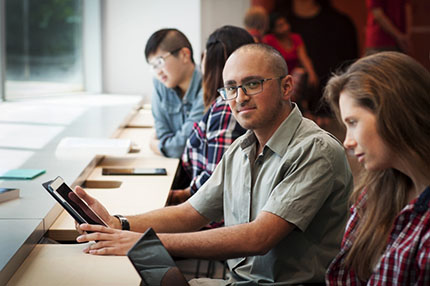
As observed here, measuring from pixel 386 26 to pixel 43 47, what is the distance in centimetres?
394

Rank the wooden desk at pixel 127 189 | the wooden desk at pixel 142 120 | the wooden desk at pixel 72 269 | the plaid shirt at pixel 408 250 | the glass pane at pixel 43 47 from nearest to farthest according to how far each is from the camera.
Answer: the plaid shirt at pixel 408 250
the wooden desk at pixel 72 269
the wooden desk at pixel 127 189
the wooden desk at pixel 142 120
the glass pane at pixel 43 47

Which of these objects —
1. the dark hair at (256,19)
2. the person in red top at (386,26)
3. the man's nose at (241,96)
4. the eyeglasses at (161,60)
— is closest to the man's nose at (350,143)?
the man's nose at (241,96)

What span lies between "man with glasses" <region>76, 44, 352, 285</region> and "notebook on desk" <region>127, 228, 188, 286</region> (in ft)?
0.66

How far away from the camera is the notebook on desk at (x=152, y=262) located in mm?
1609

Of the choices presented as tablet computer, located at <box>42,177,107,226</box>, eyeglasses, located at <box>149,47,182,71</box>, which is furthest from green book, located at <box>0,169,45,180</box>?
eyeglasses, located at <box>149,47,182,71</box>

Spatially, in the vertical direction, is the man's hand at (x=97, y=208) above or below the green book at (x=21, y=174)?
above

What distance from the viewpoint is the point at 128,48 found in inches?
270

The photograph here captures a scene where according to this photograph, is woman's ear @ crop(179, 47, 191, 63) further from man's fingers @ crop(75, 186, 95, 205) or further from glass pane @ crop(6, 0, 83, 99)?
glass pane @ crop(6, 0, 83, 99)

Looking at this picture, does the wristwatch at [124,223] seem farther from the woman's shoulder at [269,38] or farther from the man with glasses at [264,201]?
the woman's shoulder at [269,38]

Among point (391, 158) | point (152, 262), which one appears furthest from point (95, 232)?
point (391, 158)

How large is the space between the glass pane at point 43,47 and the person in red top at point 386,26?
335cm

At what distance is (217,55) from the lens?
3.10 m

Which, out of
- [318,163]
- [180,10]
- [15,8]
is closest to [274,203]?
[318,163]

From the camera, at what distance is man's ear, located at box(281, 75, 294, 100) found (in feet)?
7.03
